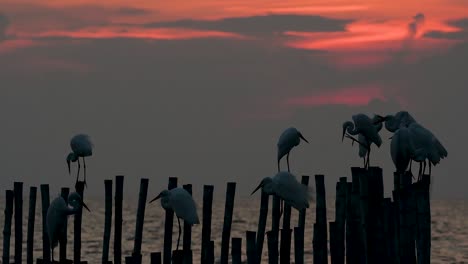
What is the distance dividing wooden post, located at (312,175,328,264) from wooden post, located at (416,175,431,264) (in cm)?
237

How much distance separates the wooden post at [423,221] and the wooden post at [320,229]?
7.78ft

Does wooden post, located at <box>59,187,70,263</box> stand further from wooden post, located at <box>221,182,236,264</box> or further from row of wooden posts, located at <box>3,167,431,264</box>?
wooden post, located at <box>221,182,236,264</box>

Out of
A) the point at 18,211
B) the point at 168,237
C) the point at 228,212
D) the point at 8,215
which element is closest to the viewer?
the point at 228,212

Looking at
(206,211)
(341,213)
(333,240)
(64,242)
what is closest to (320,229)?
(333,240)

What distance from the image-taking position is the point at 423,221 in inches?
518

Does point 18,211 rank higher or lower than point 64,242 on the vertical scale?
higher

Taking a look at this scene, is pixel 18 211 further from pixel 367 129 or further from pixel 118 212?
pixel 367 129

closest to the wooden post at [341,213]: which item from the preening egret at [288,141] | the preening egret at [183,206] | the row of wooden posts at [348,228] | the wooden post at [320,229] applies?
the row of wooden posts at [348,228]

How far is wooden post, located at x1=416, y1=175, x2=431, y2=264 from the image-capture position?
1309 centimetres

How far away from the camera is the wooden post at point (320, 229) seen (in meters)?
15.4

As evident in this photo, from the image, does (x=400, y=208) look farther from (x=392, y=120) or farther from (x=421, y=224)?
(x=392, y=120)

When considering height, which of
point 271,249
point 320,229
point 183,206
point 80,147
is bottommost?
point 271,249

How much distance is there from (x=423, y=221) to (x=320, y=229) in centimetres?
267

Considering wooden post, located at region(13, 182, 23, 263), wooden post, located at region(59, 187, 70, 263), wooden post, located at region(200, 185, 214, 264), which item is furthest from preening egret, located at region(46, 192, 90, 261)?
wooden post, located at region(13, 182, 23, 263)
